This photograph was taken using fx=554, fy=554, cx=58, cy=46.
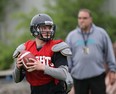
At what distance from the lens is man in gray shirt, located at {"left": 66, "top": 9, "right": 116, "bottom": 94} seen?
8.88m

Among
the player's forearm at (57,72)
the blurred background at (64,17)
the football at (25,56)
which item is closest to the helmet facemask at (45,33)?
the football at (25,56)

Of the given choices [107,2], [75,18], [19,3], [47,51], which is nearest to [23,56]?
[47,51]

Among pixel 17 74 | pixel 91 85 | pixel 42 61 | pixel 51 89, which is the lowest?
pixel 91 85

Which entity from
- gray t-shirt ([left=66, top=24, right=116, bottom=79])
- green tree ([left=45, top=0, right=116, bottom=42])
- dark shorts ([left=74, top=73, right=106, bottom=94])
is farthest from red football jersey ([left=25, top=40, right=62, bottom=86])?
green tree ([left=45, top=0, right=116, bottom=42])

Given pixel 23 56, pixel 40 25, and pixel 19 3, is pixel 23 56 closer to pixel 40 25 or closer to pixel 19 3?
pixel 40 25

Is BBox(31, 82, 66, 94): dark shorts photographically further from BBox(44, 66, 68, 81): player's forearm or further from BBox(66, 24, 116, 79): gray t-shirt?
BBox(66, 24, 116, 79): gray t-shirt

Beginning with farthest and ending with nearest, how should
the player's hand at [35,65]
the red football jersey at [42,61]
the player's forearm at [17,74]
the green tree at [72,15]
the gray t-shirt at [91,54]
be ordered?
the green tree at [72,15] → the gray t-shirt at [91,54] → the player's forearm at [17,74] → the red football jersey at [42,61] → the player's hand at [35,65]

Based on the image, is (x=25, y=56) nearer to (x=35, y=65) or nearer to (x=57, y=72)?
(x=35, y=65)

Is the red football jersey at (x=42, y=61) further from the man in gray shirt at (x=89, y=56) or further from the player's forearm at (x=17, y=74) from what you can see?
the man in gray shirt at (x=89, y=56)

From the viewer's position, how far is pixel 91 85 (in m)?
9.00

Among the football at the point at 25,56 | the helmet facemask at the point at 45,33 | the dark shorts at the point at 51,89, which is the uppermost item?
the helmet facemask at the point at 45,33

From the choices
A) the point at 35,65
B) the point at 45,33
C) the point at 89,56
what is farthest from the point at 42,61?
the point at 89,56

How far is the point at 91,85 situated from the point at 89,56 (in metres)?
0.50

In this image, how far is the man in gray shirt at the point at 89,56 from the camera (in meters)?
8.88
